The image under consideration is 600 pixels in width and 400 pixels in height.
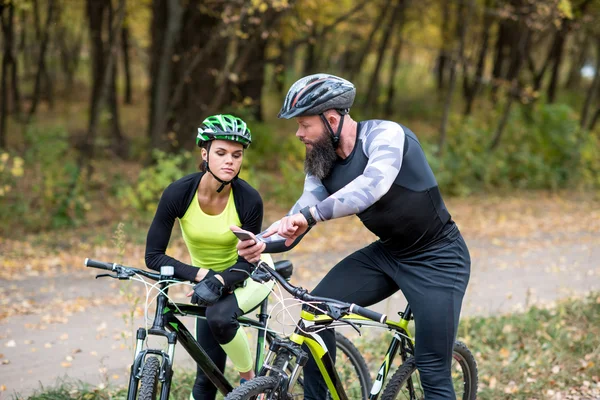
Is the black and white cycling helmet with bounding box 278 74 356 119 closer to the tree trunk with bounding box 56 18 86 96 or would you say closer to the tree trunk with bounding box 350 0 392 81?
the tree trunk with bounding box 350 0 392 81

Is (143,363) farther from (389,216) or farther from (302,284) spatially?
(302,284)

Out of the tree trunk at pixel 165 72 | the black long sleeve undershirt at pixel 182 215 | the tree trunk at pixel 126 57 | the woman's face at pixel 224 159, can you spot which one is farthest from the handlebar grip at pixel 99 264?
the tree trunk at pixel 126 57

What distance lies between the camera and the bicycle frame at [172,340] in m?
3.30

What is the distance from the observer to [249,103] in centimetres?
1388

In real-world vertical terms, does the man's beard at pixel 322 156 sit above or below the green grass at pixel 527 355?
above

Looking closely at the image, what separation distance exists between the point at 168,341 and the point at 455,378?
213cm

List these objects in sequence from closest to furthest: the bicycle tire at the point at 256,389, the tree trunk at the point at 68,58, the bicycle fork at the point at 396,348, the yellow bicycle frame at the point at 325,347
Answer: the bicycle tire at the point at 256,389
the yellow bicycle frame at the point at 325,347
the bicycle fork at the point at 396,348
the tree trunk at the point at 68,58

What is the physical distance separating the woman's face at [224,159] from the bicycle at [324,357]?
1.94 feet

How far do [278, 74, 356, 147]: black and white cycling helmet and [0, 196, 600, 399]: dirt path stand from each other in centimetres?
185

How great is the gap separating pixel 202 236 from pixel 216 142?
0.55 metres

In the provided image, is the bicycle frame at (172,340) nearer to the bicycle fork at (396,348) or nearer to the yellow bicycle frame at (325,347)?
the yellow bicycle frame at (325,347)

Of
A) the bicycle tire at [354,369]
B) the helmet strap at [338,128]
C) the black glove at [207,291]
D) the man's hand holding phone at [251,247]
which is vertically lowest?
the bicycle tire at [354,369]

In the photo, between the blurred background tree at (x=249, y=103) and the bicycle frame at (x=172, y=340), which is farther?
the blurred background tree at (x=249, y=103)

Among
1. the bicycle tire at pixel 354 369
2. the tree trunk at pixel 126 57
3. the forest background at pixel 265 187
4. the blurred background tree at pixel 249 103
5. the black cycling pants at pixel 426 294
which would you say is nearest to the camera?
the black cycling pants at pixel 426 294
